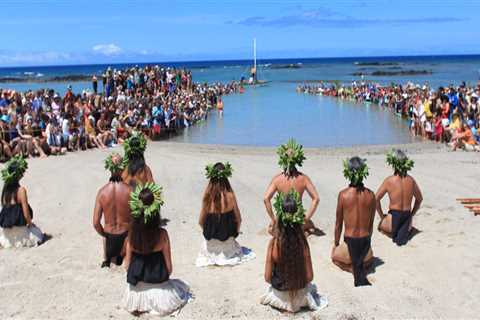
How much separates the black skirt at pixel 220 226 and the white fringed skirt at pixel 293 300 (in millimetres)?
1736

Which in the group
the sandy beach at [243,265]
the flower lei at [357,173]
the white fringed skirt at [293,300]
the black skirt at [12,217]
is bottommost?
the sandy beach at [243,265]

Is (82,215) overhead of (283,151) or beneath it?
beneath

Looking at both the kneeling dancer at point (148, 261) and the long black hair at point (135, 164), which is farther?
the long black hair at point (135, 164)

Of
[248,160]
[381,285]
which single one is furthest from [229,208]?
[248,160]

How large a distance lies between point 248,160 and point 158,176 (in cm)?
349

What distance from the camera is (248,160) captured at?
16.0 metres

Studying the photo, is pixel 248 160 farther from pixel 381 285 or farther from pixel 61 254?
pixel 381 285

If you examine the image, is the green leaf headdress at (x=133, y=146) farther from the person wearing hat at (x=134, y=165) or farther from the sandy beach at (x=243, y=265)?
the sandy beach at (x=243, y=265)

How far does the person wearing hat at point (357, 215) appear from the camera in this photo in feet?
22.7

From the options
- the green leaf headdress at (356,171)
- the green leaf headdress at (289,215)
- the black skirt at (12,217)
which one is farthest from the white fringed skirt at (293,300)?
the black skirt at (12,217)

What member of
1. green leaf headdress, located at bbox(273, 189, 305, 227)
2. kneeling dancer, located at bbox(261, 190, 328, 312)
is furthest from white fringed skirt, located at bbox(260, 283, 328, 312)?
green leaf headdress, located at bbox(273, 189, 305, 227)

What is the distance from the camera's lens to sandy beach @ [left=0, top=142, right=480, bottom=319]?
20.6ft

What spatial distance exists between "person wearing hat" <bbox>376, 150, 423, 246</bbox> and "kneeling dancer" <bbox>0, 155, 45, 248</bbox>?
5308 millimetres

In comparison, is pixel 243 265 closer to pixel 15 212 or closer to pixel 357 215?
pixel 357 215
